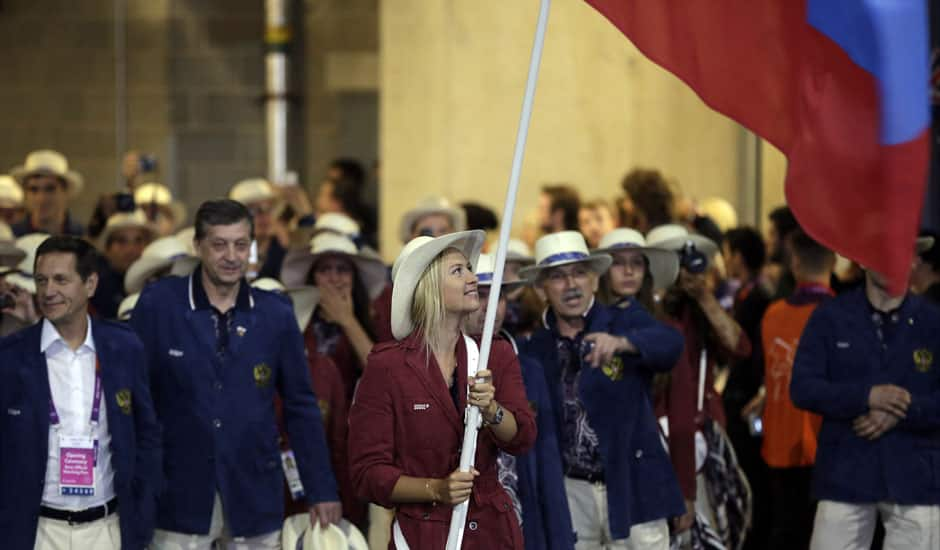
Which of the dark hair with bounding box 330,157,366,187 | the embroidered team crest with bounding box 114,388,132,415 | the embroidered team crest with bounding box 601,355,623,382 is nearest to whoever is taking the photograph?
the embroidered team crest with bounding box 114,388,132,415

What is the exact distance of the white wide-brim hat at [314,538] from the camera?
26.9 feet

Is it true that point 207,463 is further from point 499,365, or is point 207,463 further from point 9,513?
point 499,365

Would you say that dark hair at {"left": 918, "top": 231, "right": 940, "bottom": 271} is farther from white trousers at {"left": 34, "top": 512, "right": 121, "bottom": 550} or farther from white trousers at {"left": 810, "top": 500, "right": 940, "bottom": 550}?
white trousers at {"left": 34, "top": 512, "right": 121, "bottom": 550}

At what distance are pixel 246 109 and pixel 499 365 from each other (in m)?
→ 13.7

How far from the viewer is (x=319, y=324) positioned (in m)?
10.1

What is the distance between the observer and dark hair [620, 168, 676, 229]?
12.9 m

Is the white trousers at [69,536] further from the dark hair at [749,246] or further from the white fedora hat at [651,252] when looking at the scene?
the dark hair at [749,246]

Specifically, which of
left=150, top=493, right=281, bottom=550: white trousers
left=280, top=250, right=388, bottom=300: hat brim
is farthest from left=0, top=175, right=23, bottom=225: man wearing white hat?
left=150, top=493, right=281, bottom=550: white trousers

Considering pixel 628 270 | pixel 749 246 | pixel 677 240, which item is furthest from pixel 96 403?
pixel 749 246

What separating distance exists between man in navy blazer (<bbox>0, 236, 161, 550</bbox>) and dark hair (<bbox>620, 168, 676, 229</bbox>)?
571cm

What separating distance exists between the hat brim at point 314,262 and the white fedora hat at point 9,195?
3.73 metres

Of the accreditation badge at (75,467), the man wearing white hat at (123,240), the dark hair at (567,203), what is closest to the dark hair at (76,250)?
the accreditation badge at (75,467)

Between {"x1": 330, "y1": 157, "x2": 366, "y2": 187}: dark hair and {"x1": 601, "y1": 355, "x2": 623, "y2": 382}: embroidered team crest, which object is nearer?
{"x1": 601, "y1": 355, "x2": 623, "y2": 382}: embroidered team crest

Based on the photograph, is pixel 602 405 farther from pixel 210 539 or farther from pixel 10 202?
pixel 10 202
